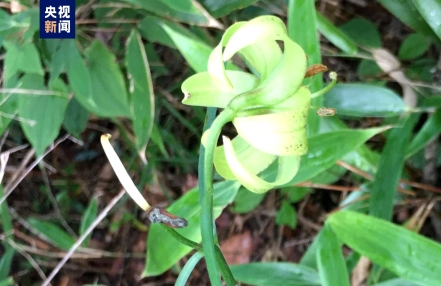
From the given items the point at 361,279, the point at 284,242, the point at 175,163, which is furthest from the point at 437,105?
the point at 175,163

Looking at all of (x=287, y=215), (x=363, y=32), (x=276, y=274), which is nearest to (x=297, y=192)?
(x=287, y=215)

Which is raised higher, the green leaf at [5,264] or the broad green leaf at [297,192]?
the broad green leaf at [297,192]

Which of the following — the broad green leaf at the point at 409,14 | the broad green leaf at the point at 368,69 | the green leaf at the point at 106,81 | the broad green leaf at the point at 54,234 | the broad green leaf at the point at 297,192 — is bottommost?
Result: the broad green leaf at the point at 54,234

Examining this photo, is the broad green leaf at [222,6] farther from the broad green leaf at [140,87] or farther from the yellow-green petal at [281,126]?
the yellow-green petal at [281,126]

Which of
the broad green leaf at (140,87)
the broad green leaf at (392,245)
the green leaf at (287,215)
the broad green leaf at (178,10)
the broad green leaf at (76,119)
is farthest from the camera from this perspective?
the green leaf at (287,215)

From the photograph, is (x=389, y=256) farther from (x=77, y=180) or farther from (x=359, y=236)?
(x=77, y=180)

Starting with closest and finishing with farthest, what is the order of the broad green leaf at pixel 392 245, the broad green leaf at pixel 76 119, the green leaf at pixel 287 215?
1. the broad green leaf at pixel 392 245
2. the broad green leaf at pixel 76 119
3. the green leaf at pixel 287 215

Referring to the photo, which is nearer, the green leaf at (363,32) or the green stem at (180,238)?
the green stem at (180,238)

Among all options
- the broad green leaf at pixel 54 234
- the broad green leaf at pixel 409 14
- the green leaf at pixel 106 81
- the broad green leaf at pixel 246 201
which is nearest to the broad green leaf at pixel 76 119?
the green leaf at pixel 106 81
